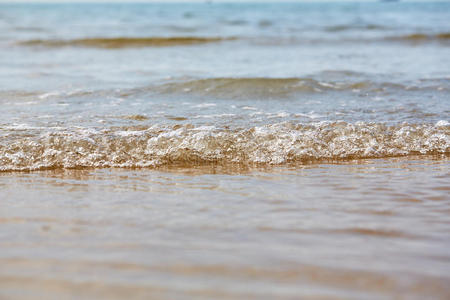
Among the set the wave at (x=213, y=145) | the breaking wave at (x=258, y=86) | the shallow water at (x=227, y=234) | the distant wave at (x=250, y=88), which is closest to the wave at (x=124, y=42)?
the distant wave at (x=250, y=88)

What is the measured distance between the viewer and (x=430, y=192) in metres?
3.45

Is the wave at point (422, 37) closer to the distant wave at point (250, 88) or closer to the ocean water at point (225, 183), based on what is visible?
the ocean water at point (225, 183)

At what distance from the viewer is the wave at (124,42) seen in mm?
14281

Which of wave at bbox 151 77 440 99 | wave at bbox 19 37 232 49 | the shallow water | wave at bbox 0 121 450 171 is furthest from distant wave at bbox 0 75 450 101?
wave at bbox 19 37 232 49

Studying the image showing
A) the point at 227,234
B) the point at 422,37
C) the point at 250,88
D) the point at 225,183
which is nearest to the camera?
the point at 227,234

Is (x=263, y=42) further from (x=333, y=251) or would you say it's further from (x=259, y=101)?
(x=333, y=251)

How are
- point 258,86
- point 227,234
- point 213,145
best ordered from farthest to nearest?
point 258,86, point 213,145, point 227,234

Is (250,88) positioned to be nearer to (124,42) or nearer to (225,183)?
(225,183)

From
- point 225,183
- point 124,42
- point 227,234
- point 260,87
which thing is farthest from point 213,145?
point 124,42

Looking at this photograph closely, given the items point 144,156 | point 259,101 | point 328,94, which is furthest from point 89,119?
Result: point 328,94

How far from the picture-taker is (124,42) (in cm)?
Answer: 1492

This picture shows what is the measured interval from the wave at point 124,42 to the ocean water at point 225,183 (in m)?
5.54

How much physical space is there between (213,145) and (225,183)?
0.92 m

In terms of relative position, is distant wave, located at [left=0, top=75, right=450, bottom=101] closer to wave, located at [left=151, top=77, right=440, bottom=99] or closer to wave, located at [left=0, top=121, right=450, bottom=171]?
wave, located at [left=151, top=77, right=440, bottom=99]
